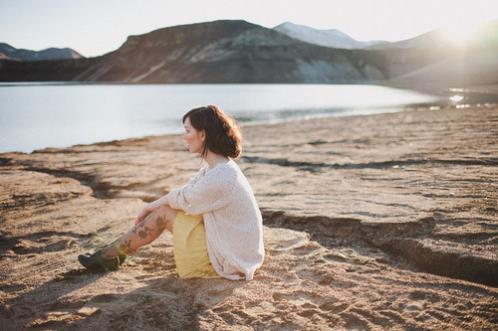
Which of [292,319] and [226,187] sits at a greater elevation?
[226,187]

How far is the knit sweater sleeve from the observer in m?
2.70

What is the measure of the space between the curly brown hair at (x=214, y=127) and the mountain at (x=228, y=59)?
3604 inches

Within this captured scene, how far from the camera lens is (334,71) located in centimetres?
9556

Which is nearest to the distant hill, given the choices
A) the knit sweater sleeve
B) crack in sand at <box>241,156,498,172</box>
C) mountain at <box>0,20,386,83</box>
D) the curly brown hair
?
mountain at <box>0,20,386,83</box>

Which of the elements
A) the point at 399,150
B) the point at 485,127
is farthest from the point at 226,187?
the point at 485,127

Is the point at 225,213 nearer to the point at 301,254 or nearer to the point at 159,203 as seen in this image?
the point at 159,203

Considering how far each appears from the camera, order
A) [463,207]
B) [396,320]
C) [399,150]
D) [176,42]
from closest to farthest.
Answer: [396,320], [463,207], [399,150], [176,42]

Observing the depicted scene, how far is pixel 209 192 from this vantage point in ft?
8.87

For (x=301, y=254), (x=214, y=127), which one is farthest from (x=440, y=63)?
(x=214, y=127)

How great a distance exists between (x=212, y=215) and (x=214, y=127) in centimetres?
60

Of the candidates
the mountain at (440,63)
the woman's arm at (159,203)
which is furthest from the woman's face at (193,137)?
the mountain at (440,63)

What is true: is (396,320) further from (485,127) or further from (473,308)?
(485,127)

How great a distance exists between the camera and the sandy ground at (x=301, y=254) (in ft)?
8.07

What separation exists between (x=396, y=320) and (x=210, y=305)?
3.63 feet
